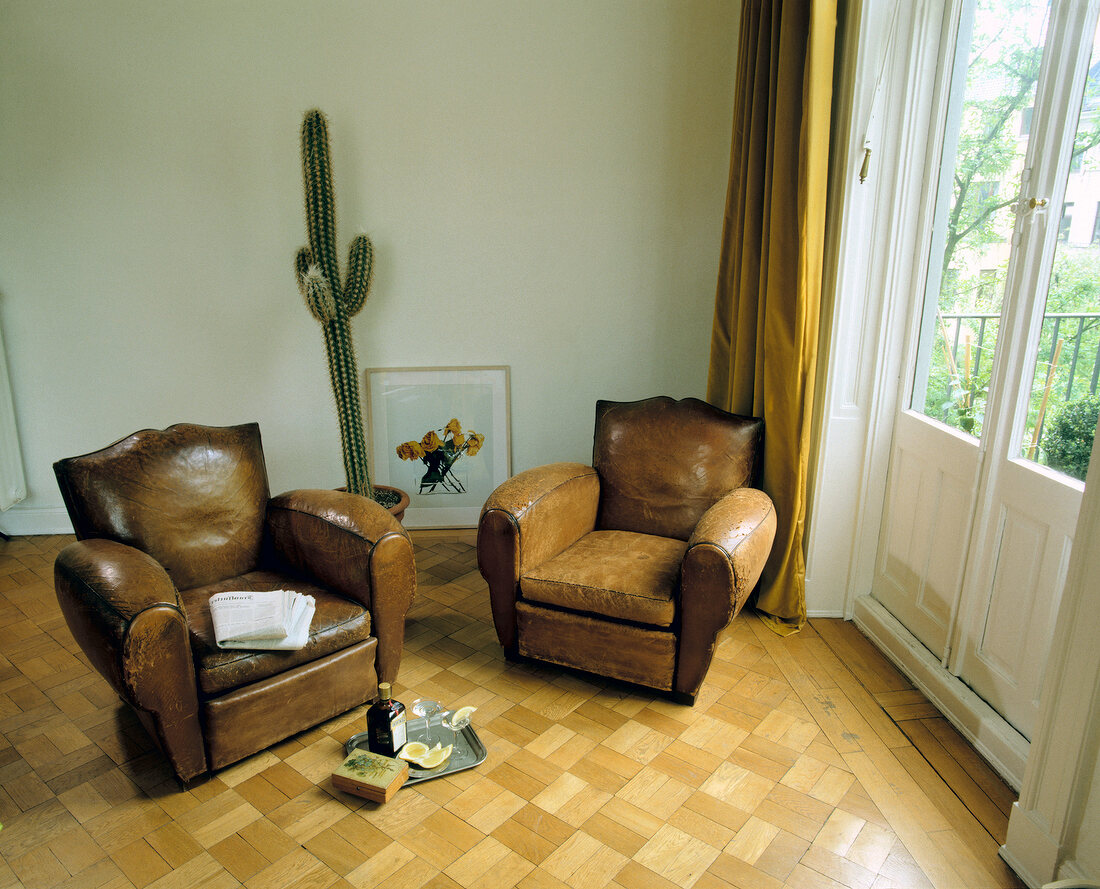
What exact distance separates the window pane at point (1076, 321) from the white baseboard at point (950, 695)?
2.22ft

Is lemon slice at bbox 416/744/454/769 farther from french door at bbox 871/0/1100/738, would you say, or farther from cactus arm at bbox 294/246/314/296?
cactus arm at bbox 294/246/314/296

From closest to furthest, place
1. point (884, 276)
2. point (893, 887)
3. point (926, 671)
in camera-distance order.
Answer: point (893, 887), point (926, 671), point (884, 276)

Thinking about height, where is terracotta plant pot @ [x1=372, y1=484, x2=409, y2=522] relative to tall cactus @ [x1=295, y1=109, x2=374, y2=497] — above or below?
below

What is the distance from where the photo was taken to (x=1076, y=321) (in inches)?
65.8

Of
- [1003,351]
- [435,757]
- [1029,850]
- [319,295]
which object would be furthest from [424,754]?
[1003,351]

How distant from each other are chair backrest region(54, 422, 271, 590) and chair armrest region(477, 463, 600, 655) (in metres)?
0.73

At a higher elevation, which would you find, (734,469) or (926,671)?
(734,469)

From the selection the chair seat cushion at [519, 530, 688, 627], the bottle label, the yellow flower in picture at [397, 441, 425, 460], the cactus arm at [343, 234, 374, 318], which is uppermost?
the cactus arm at [343, 234, 374, 318]

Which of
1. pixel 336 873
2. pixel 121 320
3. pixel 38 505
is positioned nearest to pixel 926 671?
pixel 336 873

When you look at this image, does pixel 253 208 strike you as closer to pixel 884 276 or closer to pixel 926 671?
pixel 884 276

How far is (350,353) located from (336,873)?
1826mm

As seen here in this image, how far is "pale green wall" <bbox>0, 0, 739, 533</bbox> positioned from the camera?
2.98m

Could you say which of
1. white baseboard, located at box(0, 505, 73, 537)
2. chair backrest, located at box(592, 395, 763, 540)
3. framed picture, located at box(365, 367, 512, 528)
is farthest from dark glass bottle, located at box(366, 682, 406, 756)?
white baseboard, located at box(0, 505, 73, 537)

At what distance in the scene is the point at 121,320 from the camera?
3215 mm
